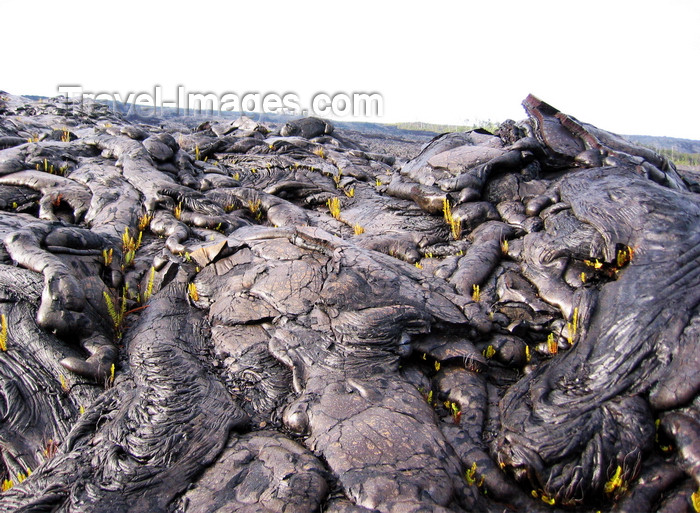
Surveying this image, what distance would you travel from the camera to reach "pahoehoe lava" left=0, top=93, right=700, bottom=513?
372 cm

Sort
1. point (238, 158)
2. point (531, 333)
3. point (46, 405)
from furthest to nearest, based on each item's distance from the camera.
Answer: point (238, 158) < point (531, 333) < point (46, 405)

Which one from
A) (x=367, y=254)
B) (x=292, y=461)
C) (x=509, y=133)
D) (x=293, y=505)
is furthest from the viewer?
(x=509, y=133)

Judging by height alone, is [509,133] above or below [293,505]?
above

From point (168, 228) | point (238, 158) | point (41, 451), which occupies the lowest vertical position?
point (41, 451)

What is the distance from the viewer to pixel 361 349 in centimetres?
510

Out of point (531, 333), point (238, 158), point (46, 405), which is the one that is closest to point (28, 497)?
point (46, 405)

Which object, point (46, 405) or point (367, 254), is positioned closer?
point (46, 405)

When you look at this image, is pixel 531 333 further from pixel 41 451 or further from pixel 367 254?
pixel 41 451

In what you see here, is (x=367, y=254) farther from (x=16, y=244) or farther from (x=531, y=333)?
(x=16, y=244)

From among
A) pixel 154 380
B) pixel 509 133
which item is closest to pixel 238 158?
pixel 509 133

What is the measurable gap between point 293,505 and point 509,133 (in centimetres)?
973

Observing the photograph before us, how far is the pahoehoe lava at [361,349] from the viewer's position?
3.72 m

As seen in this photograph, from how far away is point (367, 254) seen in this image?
642cm

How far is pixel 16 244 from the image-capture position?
5758mm
